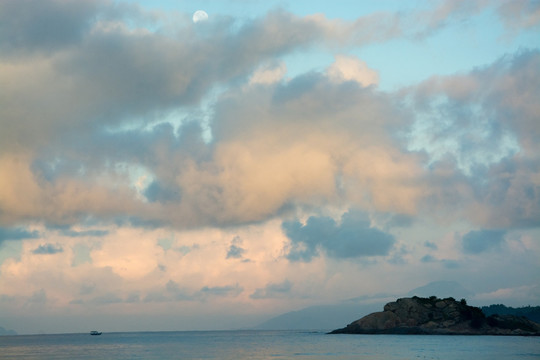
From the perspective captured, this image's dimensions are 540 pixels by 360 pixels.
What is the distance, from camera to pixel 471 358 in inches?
6132

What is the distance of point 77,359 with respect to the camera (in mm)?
177250

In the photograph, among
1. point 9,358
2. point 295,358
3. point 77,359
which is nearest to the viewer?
point 295,358

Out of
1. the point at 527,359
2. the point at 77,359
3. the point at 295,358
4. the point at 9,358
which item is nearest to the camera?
the point at 527,359

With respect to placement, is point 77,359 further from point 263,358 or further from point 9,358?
point 263,358

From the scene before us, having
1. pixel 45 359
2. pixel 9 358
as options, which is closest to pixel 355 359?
pixel 45 359

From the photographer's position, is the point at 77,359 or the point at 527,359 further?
the point at 77,359

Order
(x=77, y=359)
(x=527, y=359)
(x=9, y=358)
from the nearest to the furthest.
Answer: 1. (x=527, y=359)
2. (x=77, y=359)
3. (x=9, y=358)

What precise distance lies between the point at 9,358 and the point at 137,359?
2101 inches

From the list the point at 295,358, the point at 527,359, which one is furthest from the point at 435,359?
the point at 295,358

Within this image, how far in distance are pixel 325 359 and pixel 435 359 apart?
28.4m

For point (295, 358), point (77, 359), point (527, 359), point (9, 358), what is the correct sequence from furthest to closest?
point (9, 358) → point (77, 359) → point (295, 358) → point (527, 359)

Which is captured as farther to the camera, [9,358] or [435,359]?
[9,358]

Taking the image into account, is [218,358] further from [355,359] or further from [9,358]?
[9,358]

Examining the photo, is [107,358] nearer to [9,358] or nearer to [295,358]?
[9,358]
